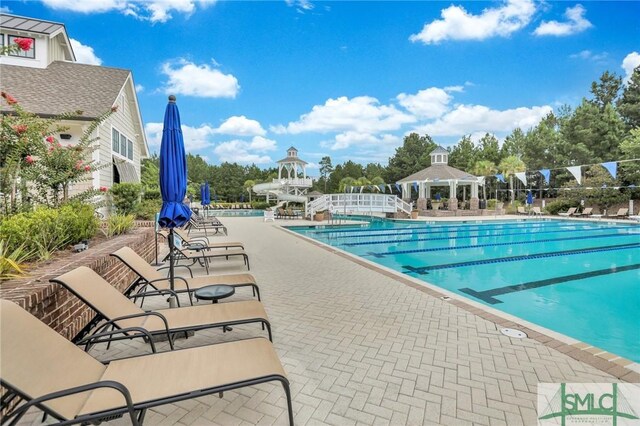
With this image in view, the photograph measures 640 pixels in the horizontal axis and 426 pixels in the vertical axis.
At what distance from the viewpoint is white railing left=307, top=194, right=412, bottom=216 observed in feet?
82.8

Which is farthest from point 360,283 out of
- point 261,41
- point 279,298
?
point 261,41

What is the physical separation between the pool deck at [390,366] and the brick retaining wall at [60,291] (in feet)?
1.71

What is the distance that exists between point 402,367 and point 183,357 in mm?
2199

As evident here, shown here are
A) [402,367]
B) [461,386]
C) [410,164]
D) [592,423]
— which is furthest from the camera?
[410,164]

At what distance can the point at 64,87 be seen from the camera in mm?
14070

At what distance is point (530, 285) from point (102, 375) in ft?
28.6

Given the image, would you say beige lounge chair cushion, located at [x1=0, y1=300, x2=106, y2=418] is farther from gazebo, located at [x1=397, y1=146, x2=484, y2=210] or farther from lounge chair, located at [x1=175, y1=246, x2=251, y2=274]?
gazebo, located at [x1=397, y1=146, x2=484, y2=210]

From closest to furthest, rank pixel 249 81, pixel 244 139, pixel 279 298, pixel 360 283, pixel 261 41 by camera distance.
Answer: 1. pixel 279 298
2. pixel 360 283
3. pixel 261 41
4. pixel 249 81
5. pixel 244 139

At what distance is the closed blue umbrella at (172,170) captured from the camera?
439 centimetres

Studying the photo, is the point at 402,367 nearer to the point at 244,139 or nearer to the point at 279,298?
the point at 279,298

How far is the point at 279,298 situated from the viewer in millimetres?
5902

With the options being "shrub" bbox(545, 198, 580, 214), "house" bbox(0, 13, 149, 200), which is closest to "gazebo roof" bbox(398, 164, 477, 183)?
"shrub" bbox(545, 198, 580, 214)

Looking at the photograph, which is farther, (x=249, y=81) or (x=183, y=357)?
(x=249, y=81)

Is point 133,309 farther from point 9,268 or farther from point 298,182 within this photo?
point 298,182
